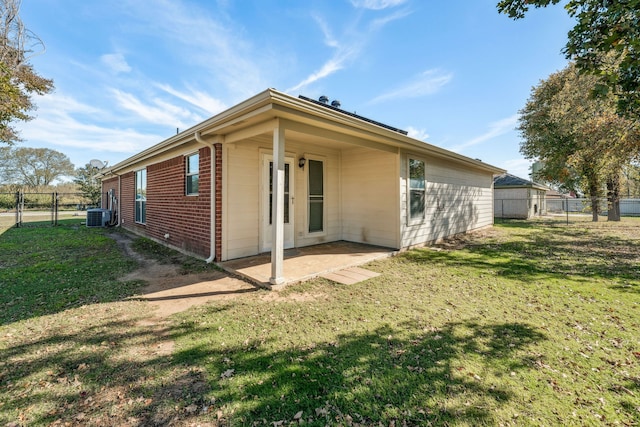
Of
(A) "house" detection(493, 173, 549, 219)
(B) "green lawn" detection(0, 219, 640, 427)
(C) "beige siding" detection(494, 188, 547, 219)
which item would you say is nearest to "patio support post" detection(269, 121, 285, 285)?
(B) "green lawn" detection(0, 219, 640, 427)

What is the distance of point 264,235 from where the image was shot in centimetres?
600

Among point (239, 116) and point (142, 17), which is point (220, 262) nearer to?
point (239, 116)

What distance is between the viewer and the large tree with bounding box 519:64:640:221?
7520 millimetres

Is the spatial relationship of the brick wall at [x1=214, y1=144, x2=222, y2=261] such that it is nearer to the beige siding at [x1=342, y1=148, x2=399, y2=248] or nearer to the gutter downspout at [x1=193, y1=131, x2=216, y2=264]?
the gutter downspout at [x1=193, y1=131, x2=216, y2=264]

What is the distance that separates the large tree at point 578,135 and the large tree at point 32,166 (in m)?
46.6

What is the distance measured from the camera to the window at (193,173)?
6.09m

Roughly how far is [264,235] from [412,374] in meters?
4.43

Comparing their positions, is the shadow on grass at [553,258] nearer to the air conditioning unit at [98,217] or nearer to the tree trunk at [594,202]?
the tree trunk at [594,202]

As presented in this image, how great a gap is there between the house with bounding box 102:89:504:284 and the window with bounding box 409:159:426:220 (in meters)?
0.03

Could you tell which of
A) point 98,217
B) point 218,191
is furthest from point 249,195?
point 98,217

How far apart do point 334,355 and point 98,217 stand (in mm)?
13308

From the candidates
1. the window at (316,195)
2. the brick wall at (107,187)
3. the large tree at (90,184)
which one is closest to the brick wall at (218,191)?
the window at (316,195)

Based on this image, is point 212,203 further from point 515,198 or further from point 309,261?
point 515,198

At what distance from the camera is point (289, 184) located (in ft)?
21.1
